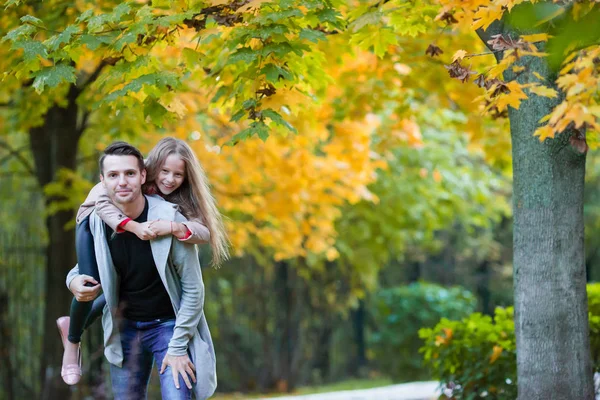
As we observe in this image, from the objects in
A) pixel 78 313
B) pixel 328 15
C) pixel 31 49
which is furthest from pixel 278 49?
pixel 78 313

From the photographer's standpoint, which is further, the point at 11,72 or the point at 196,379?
the point at 11,72

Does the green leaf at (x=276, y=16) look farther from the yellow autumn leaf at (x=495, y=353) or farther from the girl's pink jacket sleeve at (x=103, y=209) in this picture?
the yellow autumn leaf at (x=495, y=353)

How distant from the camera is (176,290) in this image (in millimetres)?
3531

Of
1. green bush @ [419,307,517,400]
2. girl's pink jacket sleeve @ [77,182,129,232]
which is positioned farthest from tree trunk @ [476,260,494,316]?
girl's pink jacket sleeve @ [77,182,129,232]

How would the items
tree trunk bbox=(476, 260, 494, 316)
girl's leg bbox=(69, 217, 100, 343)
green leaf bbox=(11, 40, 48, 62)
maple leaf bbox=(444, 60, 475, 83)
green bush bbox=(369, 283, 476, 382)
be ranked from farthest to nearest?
1. tree trunk bbox=(476, 260, 494, 316)
2. green bush bbox=(369, 283, 476, 382)
3. green leaf bbox=(11, 40, 48, 62)
4. maple leaf bbox=(444, 60, 475, 83)
5. girl's leg bbox=(69, 217, 100, 343)

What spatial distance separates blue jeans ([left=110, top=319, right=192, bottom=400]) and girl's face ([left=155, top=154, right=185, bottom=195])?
2.09 ft

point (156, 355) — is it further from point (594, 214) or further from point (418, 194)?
point (594, 214)

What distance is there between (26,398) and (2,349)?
81 centimetres

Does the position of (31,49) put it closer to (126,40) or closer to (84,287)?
(126,40)

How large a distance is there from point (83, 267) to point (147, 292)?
1.04 ft

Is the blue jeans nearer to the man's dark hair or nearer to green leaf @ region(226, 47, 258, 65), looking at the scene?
the man's dark hair

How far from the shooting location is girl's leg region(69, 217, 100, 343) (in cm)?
357

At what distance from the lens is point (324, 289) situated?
49.5ft

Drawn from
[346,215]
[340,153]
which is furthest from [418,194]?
[340,153]
